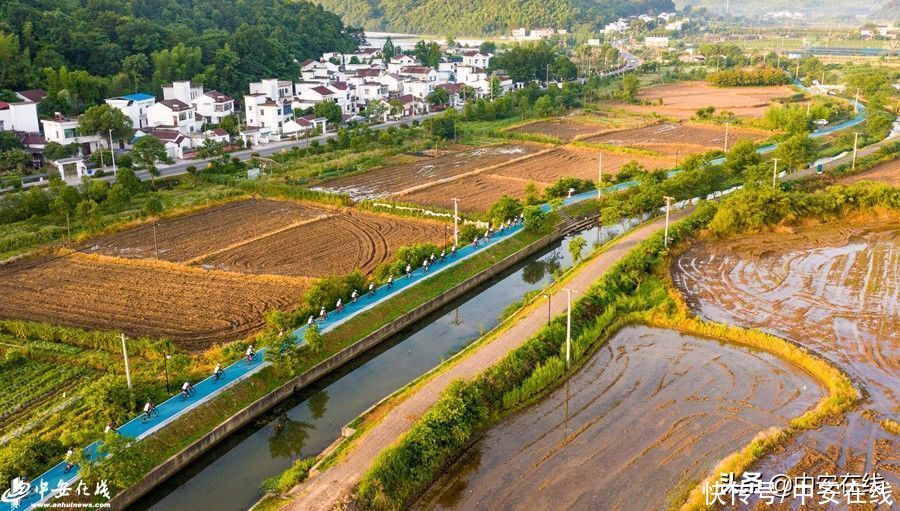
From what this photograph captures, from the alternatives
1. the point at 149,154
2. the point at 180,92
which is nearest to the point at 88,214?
the point at 149,154

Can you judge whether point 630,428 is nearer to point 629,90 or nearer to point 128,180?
point 128,180

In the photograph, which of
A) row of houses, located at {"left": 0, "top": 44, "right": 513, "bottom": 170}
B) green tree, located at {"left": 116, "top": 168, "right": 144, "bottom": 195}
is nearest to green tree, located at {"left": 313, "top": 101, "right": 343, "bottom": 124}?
row of houses, located at {"left": 0, "top": 44, "right": 513, "bottom": 170}

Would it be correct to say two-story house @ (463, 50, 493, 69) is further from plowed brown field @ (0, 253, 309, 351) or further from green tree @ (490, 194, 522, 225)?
plowed brown field @ (0, 253, 309, 351)

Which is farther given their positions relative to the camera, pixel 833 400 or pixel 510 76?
pixel 510 76

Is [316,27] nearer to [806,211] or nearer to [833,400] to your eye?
[806,211]

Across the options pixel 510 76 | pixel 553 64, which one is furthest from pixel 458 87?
pixel 553 64

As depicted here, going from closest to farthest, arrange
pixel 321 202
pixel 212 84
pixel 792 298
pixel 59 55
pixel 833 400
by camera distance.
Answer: pixel 833 400, pixel 792 298, pixel 321 202, pixel 59 55, pixel 212 84

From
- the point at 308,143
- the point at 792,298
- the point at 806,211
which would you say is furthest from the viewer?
the point at 308,143

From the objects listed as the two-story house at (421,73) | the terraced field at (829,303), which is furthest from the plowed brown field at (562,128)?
the terraced field at (829,303)
